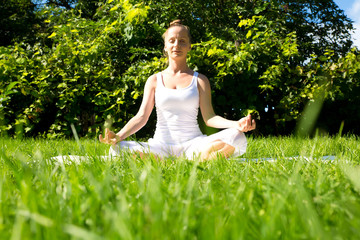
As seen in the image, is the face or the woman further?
the face

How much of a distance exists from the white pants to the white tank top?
9 centimetres

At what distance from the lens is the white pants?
2613mm

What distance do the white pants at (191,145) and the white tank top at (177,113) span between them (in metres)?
0.09

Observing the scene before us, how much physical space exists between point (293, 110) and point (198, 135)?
2752 mm

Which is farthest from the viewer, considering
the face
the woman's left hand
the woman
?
the face

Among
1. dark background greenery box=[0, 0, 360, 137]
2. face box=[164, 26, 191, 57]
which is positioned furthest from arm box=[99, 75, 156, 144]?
dark background greenery box=[0, 0, 360, 137]

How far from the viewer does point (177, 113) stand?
10.2 ft

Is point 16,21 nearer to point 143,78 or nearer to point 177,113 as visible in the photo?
point 143,78

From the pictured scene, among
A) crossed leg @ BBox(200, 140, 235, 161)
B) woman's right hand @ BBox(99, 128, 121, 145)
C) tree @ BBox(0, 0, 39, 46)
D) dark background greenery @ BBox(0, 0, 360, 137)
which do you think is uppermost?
tree @ BBox(0, 0, 39, 46)

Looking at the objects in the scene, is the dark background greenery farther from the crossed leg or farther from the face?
the crossed leg

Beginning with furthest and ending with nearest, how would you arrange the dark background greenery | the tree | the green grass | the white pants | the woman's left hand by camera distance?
the tree
the dark background greenery
the white pants
the woman's left hand
the green grass

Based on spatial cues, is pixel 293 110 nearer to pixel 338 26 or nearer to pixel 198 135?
pixel 198 135

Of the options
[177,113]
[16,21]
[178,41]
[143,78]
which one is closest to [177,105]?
[177,113]

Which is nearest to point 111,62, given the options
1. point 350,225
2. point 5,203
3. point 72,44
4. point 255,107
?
point 72,44
